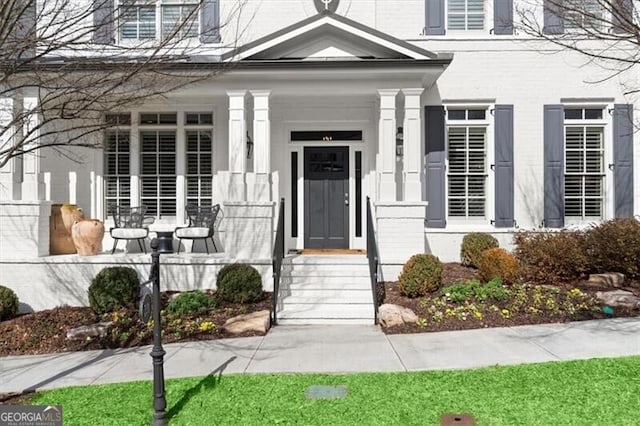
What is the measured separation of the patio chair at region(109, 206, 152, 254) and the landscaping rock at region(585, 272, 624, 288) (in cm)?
833

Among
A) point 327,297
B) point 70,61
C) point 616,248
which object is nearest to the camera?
point 70,61

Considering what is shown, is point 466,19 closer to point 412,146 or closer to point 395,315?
point 412,146

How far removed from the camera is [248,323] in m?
7.46

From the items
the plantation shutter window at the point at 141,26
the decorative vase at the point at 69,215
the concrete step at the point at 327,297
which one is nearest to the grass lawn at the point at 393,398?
the concrete step at the point at 327,297

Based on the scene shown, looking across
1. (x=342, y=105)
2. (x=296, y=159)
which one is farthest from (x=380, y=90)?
(x=296, y=159)

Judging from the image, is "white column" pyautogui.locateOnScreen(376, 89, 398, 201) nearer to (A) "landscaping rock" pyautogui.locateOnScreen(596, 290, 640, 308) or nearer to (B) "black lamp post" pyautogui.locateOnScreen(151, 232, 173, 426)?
(A) "landscaping rock" pyautogui.locateOnScreen(596, 290, 640, 308)

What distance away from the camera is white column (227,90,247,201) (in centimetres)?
942

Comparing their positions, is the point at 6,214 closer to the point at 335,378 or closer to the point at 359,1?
the point at 335,378

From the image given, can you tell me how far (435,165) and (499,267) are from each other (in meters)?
2.84

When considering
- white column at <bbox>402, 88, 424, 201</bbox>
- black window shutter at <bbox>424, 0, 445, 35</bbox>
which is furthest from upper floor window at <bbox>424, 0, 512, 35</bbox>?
white column at <bbox>402, 88, 424, 201</bbox>

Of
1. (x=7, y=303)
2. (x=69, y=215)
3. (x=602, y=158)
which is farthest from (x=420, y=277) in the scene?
(x=69, y=215)

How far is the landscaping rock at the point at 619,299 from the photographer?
7.62 meters

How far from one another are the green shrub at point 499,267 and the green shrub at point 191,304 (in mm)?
4677

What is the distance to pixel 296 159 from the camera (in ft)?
36.3
